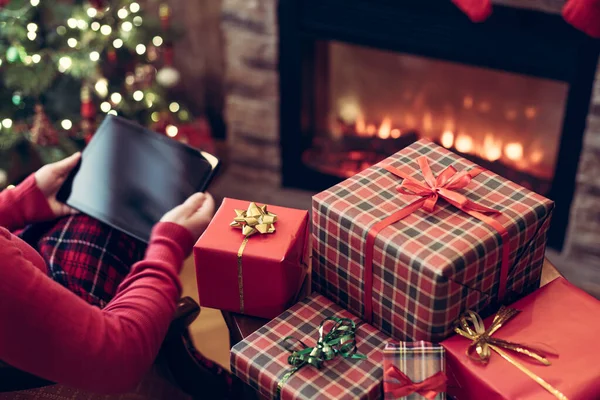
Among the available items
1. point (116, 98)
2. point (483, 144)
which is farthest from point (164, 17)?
point (483, 144)

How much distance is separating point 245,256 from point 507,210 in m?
0.43

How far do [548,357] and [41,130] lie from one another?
1.98m

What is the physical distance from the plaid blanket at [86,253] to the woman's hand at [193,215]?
0.59 feet

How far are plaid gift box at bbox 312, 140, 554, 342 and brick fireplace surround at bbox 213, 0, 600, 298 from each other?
1062mm

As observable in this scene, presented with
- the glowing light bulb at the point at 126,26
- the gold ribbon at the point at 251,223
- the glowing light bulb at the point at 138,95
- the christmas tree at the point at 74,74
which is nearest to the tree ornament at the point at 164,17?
the christmas tree at the point at 74,74

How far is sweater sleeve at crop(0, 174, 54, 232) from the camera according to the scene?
4.65 ft

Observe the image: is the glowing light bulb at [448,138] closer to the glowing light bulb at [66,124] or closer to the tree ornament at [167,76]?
the tree ornament at [167,76]

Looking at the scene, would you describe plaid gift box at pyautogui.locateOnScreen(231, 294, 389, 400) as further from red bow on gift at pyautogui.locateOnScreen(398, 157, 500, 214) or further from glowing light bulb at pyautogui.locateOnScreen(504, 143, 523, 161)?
glowing light bulb at pyautogui.locateOnScreen(504, 143, 523, 161)

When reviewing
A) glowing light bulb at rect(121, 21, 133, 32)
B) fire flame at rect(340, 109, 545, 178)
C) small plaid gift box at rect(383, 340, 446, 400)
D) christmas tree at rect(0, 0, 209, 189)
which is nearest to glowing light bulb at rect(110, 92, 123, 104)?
christmas tree at rect(0, 0, 209, 189)

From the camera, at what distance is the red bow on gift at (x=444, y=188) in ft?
3.62

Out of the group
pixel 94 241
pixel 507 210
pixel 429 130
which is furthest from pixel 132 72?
pixel 507 210

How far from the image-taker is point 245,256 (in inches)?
45.6

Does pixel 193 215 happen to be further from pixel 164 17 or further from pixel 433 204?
pixel 164 17

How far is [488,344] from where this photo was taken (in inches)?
41.4
